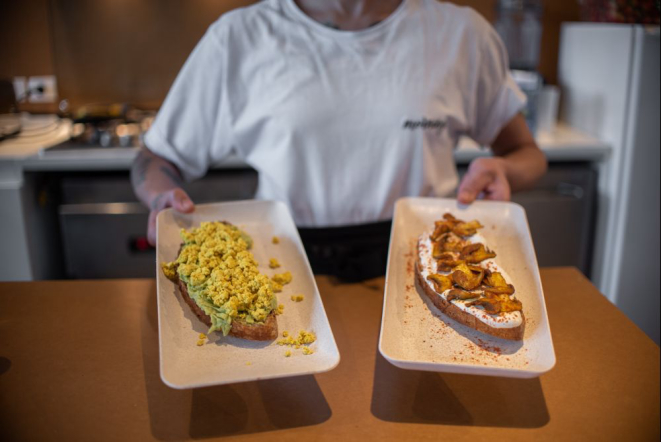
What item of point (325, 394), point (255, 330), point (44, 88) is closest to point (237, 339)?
point (255, 330)

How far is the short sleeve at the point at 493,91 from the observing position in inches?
55.7

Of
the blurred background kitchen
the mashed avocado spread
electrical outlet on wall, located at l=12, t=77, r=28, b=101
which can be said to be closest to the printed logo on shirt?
the mashed avocado spread

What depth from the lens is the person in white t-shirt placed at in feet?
4.26

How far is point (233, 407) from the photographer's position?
0.80 m

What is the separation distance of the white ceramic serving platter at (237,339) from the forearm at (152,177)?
0.58 feet

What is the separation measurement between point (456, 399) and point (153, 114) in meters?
2.20

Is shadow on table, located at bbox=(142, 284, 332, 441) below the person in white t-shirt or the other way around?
below

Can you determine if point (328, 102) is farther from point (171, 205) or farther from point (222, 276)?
point (222, 276)

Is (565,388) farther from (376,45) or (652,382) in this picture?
(376,45)

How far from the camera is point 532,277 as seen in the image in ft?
3.27

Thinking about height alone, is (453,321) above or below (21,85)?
below

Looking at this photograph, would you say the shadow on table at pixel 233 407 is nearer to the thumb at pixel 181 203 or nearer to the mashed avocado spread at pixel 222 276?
the mashed avocado spread at pixel 222 276

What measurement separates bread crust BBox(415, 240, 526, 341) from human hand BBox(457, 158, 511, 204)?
28 cm

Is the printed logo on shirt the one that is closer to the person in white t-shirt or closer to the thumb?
the person in white t-shirt
